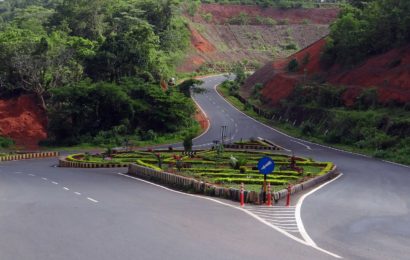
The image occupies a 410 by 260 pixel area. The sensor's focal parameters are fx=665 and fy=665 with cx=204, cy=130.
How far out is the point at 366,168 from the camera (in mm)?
44875

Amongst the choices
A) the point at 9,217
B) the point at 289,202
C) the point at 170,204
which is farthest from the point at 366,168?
the point at 9,217

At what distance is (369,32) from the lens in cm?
7950

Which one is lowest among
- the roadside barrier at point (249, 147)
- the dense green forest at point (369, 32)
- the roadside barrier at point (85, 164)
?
the roadside barrier at point (85, 164)

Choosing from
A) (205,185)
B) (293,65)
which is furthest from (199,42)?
(205,185)

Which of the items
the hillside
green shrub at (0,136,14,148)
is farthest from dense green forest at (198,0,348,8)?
green shrub at (0,136,14,148)

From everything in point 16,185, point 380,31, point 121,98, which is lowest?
point 16,185

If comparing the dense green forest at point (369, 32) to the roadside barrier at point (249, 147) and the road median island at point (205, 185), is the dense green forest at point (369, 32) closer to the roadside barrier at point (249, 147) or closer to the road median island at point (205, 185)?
the roadside barrier at point (249, 147)

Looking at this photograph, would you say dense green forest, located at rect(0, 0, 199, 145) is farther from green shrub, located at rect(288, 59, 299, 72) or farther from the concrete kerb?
the concrete kerb

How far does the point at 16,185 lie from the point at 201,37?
10437 centimetres

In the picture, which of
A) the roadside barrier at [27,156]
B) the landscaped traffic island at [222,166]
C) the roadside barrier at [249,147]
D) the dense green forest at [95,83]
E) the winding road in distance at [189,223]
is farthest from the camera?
the dense green forest at [95,83]

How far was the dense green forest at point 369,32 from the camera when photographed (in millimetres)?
74250

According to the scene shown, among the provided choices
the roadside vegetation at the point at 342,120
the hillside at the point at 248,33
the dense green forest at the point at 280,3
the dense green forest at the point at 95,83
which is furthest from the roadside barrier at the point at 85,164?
the dense green forest at the point at 280,3

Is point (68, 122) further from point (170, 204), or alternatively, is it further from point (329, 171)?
point (170, 204)

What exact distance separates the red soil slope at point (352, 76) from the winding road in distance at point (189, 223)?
104 ft
